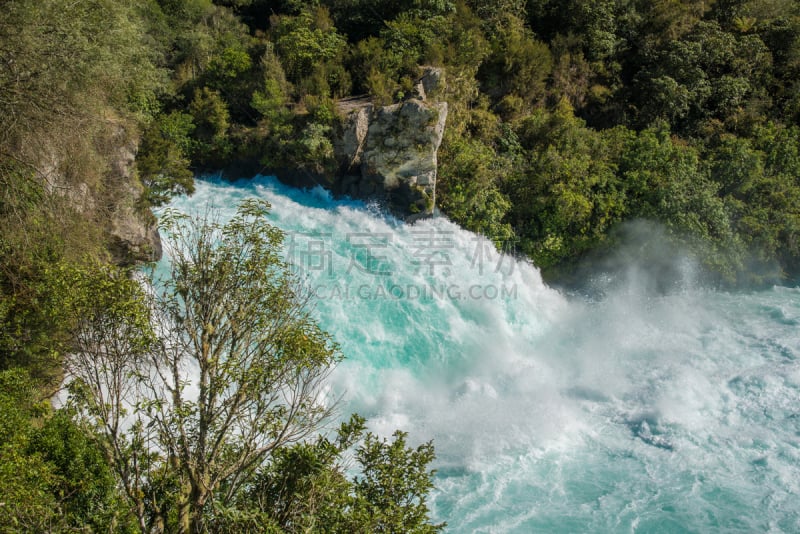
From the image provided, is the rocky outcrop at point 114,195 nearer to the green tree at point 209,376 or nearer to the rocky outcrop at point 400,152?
the green tree at point 209,376

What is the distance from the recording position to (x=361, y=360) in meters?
13.6

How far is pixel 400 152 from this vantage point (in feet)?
56.5

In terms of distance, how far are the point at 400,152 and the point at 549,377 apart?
8.07m

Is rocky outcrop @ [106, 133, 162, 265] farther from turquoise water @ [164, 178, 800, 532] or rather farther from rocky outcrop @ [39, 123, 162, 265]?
turquoise water @ [164, 178, 800, 532]

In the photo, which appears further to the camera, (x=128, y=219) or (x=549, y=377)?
(x=549, y=377)

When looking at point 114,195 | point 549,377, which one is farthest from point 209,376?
point 549,377

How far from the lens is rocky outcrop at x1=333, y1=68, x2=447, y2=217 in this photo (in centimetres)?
1719

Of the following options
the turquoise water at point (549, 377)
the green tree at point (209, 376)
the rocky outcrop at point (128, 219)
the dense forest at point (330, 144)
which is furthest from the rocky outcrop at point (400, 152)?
the green tree at point (209, 376)

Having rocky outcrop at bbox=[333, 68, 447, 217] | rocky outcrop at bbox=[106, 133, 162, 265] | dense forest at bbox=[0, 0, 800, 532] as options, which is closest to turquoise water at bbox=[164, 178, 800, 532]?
rocky outcrop at bbox=[333, 68, 447, 217]

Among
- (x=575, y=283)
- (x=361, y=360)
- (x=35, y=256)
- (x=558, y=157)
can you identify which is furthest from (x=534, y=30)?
(x=35, y=256)

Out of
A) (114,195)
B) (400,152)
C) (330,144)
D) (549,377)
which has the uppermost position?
(330,144)

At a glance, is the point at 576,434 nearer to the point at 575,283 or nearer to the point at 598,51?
the point at 575,283

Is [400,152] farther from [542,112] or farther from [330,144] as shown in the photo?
[542,112]

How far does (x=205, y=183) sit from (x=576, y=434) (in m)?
13.6
